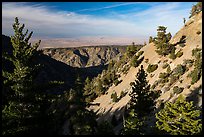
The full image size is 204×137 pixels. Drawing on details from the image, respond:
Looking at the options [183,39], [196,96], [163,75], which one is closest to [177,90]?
[196,96]

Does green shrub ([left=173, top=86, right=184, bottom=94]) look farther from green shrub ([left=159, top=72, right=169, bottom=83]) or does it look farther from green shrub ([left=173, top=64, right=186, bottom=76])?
green shrub ([left=159, top=72, right=169, bottom=83])

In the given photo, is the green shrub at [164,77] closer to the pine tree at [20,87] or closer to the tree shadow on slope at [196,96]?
the tree shadow on slope at [196,96]

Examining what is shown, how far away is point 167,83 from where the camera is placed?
64.4 metres

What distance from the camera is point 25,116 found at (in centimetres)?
2030

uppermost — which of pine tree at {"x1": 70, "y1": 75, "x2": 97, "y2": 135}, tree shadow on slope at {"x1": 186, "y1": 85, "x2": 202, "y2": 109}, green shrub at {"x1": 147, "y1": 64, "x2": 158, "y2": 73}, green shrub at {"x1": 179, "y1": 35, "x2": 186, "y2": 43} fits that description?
green shrub at {"x1": 179, "y1": 35, "x2": 186, "y2": 43}

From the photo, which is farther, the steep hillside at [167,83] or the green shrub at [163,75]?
the green shrub at [163,75]

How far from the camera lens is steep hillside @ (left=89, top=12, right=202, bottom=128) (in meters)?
56.2

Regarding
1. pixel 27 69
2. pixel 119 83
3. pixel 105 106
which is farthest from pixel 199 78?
pixel 27 69

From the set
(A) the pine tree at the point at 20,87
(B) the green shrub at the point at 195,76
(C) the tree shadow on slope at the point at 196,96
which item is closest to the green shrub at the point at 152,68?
(B) the green shrub at the point at 195,76

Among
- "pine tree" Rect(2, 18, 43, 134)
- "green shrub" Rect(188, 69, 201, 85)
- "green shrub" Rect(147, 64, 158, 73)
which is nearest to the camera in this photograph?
"pine tree" Rect(2, 18, 43, 134)

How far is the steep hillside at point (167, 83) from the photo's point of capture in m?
56.2

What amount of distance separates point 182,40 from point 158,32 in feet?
35.5

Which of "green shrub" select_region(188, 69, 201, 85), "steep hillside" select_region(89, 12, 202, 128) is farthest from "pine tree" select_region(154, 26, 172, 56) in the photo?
"green shrub" select_region(188, 69, 201, 85)

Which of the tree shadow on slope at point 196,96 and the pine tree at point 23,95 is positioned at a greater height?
the pine tree at point 23,95
